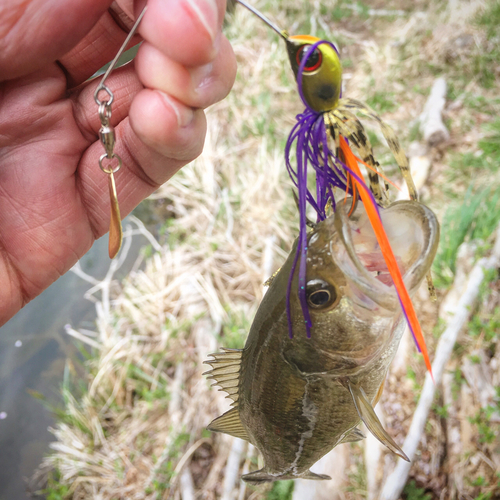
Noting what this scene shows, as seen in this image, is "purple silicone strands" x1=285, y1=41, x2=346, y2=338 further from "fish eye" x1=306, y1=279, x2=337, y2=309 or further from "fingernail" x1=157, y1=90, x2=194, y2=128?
"fingernail" x1=157, y1=90, x2=194, y2=128

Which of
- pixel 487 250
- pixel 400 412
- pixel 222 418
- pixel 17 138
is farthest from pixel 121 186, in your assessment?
pixel 487 250

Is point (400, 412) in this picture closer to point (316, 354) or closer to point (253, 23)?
point (316, 354)

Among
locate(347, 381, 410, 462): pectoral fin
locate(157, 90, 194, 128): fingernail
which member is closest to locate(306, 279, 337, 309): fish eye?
locate(347, 381, 410, 462): pectoral fin

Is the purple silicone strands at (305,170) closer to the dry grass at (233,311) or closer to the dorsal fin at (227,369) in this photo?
the dorsal fin at (227,369)

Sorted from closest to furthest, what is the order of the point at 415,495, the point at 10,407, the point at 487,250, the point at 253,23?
the point at 415,495, the point at 487,250, the point at 10,407, the point at 253,23

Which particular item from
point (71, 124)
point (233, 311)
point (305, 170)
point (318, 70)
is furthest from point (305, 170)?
point (233, 311)

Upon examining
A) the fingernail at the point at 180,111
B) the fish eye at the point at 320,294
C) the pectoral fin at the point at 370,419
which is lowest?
the pectoral fin at the point at 370,419

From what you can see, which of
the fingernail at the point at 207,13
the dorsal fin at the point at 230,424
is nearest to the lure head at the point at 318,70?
the fingernail at the point at 207,13
